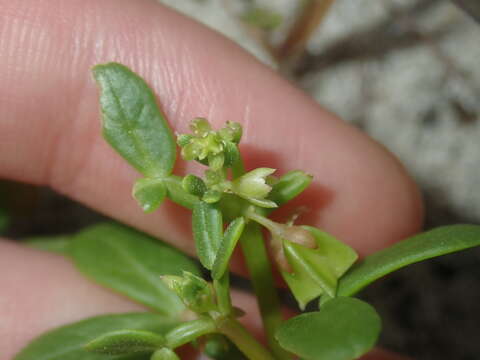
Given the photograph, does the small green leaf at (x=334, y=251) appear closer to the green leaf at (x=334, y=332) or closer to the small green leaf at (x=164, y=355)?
the green leaf at (x=334, y=332)

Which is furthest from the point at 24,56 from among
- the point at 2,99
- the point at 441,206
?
the point at 441,206

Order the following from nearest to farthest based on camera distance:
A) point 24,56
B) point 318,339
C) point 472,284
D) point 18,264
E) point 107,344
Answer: point 318,339 → point 107,344 → point 24,56 → point 18,264 → point 472,284

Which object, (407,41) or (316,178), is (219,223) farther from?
(407,41)

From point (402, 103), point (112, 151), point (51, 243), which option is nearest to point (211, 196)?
point (112, 151)

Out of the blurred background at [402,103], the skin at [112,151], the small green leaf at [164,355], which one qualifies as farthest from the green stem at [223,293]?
the blurred background at [402,103]

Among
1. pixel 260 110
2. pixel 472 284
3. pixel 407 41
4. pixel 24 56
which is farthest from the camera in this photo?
pixel 407 41

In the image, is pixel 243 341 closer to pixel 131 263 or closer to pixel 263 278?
pixel 263 278

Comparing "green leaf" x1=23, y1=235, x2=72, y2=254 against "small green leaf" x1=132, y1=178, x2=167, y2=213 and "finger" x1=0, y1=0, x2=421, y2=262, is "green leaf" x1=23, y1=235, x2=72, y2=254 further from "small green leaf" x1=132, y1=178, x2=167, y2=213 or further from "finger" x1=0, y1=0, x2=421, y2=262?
"small green leaf" x1=132, y1=178, x2=167, y2=213
